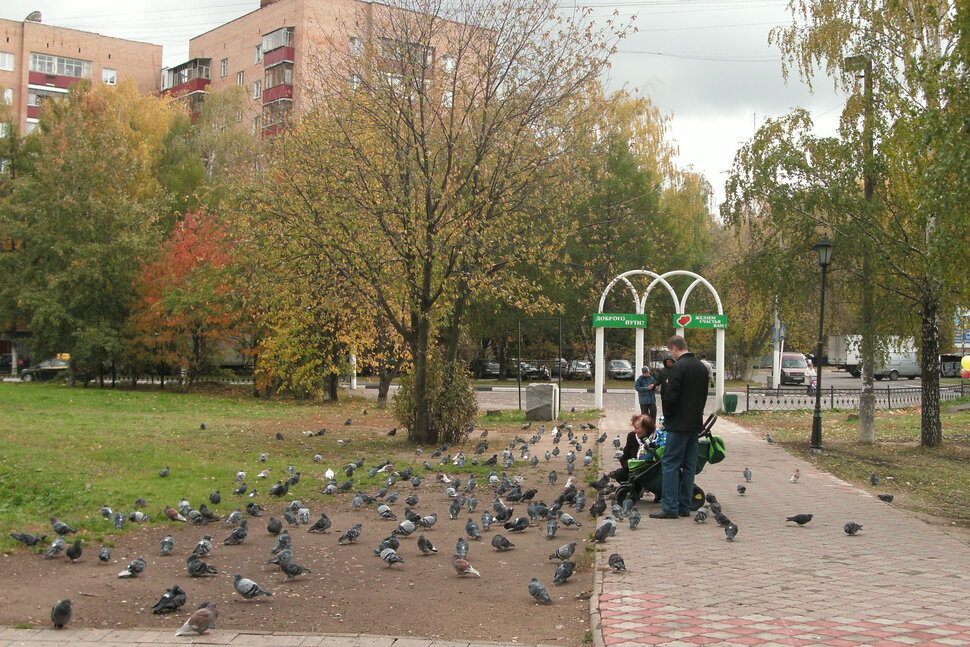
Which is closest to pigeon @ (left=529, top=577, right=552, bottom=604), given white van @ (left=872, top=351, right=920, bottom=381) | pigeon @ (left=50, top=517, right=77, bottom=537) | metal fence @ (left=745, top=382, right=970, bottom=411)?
pigeon @ (left=50, top=517, right=77, bottom=537)

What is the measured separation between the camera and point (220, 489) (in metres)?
11.7

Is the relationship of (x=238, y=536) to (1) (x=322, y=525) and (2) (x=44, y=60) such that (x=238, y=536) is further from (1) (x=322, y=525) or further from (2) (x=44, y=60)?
(2) (x=44, y=60)

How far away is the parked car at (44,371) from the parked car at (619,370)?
30216mm

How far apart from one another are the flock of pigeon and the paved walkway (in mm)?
543

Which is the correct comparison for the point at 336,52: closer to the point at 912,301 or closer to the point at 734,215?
the point at 734,215

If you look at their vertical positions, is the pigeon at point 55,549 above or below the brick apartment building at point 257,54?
below

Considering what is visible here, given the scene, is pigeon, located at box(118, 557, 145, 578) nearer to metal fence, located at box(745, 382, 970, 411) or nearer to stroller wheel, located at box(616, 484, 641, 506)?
stroller wheel, located at box(616, 484, 641, 506)

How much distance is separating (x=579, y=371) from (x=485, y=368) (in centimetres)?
575

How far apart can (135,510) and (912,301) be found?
14880mm

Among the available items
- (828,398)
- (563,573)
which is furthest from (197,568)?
(828,398)

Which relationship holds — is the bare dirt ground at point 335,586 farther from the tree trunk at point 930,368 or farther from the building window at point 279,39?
the building window at point 279,39

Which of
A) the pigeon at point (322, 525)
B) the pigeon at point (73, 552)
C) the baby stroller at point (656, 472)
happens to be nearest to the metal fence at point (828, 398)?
the baby stroller at point (656, 472)

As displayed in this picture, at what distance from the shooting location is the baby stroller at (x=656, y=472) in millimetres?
10039

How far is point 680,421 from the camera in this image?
9.32 metres
